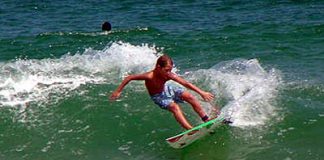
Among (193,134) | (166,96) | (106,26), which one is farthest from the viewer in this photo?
(106,26)

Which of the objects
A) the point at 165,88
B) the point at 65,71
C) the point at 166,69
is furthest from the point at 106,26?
the point at 166,69

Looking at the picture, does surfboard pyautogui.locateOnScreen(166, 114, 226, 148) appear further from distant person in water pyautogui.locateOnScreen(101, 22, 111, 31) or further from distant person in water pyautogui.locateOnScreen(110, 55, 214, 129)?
distant person in water pyautogui.locateOnScreen(101, 22, 111, 31)

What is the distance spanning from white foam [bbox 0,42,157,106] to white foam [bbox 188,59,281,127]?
2229mm

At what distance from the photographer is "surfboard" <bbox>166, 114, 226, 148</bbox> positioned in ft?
30.7

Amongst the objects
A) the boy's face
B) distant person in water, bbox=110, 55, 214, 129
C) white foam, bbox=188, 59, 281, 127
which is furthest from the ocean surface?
the boy's face

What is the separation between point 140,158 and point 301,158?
268 cm

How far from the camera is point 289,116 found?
1078 centimetres

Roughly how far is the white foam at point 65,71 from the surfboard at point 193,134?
14.2 feet

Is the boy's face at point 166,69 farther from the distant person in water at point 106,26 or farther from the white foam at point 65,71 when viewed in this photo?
the distant person in water at point 106,26

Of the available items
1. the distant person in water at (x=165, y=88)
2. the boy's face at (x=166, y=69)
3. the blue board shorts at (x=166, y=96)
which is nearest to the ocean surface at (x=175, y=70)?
the distant person in water at (x=165, y=88)

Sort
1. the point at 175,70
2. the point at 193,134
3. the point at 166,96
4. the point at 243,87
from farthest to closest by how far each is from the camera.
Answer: the point at 175,70, the point at 243,87, the point at 166,96, the point at 193,134

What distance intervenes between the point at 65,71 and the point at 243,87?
17.1ft

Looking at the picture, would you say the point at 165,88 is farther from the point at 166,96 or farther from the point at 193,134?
the point at 193,134

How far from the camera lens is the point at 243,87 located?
489 inches
